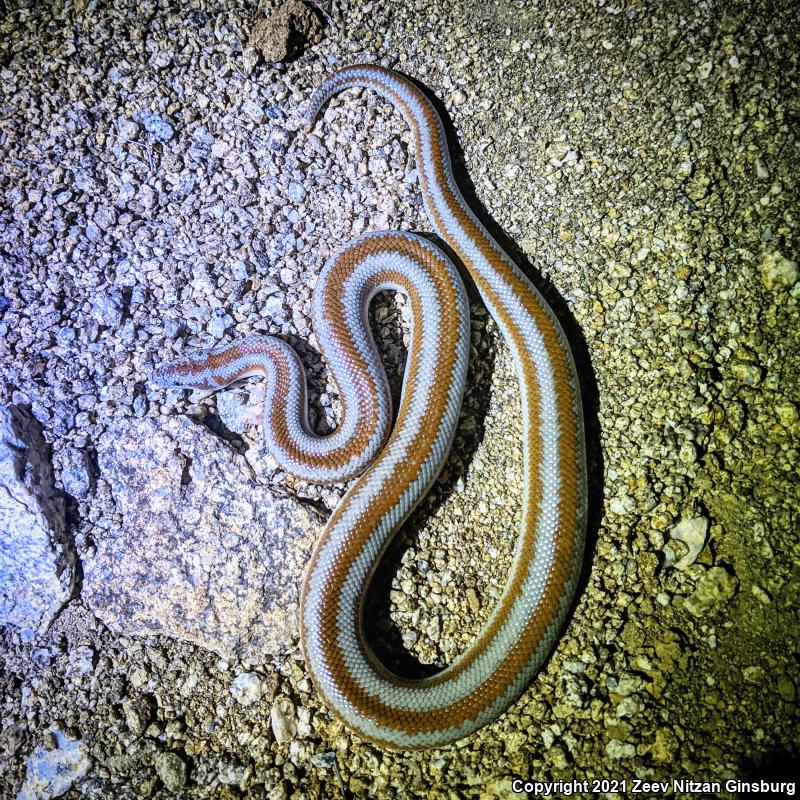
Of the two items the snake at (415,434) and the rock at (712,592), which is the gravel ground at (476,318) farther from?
the snake at (415,434)

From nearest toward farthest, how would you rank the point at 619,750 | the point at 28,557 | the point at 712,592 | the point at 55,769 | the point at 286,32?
1. the point at 619,750
2. the point at 712,592
3. the point at 55,769
4. the point at 28,557
5. the point at 286,32

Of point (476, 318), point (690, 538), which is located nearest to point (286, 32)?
point (476, 318)

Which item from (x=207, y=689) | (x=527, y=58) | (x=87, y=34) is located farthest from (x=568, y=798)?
(x=87, y=34)

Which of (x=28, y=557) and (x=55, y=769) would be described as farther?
(x=28, y=557)

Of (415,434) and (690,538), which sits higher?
(415,434)

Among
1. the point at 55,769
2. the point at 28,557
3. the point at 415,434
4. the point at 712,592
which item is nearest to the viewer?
the point at 712,592

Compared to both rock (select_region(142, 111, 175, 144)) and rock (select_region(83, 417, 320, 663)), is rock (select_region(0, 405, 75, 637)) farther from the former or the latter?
rock (select_region(142, 111, 175, 144))

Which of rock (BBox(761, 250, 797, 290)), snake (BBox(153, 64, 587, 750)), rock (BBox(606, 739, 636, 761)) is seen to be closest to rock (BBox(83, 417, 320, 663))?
snake (BBox(153, 64, 587, 750))

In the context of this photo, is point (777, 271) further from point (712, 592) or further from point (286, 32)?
point (286, 32)
